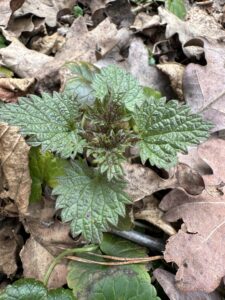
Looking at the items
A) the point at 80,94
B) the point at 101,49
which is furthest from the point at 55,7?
the point at 80,94

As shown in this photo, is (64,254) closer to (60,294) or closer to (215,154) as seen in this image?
(60,294)

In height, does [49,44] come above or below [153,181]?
above

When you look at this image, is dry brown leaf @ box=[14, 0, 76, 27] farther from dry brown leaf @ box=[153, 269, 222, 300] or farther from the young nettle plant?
dry brown leaf @ box=[153, 269, 222, 300]

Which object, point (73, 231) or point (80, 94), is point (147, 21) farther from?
point (73, 231)

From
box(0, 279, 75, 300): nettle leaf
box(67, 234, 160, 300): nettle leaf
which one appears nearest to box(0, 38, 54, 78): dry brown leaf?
box(67, 234, 160, 300): nettle leaf

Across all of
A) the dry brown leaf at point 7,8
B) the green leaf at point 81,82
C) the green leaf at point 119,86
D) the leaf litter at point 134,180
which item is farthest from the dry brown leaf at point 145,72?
the dry brown leaf at point 7,8

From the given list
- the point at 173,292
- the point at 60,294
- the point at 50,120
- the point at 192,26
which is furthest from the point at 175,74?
the point at 60,294

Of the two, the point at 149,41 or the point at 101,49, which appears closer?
the point at 101,49
